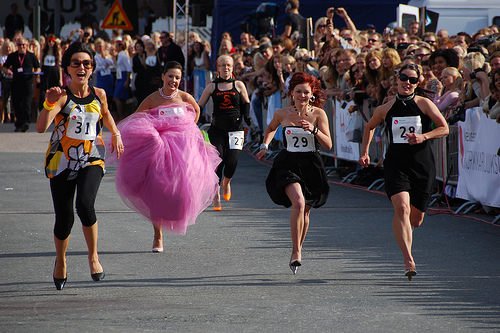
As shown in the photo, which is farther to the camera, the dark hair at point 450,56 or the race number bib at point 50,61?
the race number bib at point 50,61

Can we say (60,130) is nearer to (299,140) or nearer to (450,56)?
(299,140)

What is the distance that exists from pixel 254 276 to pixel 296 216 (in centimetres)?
65

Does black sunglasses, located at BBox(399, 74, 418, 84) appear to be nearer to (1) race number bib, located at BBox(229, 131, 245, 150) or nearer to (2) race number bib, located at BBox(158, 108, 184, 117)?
(2) race number bib, located at BBox(158, 108, 184, 117)

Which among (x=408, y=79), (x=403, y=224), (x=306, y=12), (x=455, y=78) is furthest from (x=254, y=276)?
(x=306, y=12)

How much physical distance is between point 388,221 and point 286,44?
9.79 metres

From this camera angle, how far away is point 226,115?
459 inches

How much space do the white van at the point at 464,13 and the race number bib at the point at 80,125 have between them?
61.4 ft

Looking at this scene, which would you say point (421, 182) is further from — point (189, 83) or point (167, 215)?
point (189, 83)

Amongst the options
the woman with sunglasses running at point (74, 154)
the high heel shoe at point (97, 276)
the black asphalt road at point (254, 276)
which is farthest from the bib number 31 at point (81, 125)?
the black asphalt road at point (254, 276)

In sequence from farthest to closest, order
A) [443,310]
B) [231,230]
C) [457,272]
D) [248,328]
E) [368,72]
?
[368,72], [231,230], [457,272], [443,310], [248,328]

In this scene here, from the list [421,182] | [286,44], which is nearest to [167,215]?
[421,182]

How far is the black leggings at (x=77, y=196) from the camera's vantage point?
683 centimetres

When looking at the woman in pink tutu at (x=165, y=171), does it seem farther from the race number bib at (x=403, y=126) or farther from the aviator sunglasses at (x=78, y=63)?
the race number bib at (x=403, y=126)

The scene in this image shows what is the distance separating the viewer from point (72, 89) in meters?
6.98
